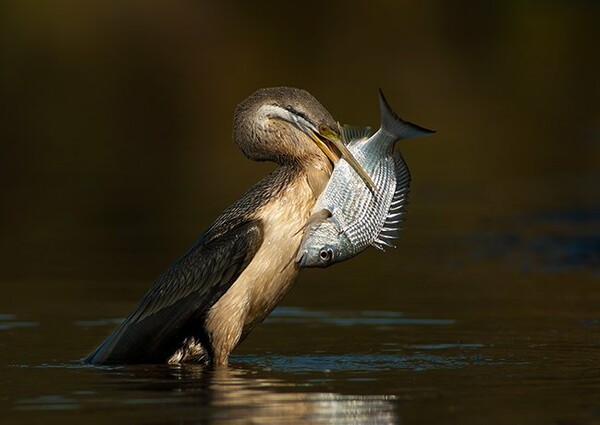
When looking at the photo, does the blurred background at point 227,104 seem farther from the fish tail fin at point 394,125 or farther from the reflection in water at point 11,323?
the fish tail fin at point 394,125

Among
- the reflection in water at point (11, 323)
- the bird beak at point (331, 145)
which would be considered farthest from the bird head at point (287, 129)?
the reflection in water at point (11, 323)

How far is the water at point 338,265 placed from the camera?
9320 millimetres

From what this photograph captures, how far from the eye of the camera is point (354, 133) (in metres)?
10.1

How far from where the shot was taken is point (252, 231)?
10234mm

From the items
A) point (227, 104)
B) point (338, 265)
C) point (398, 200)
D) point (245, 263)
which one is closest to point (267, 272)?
point (245, 263)

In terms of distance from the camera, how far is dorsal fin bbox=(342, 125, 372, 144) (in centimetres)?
1003

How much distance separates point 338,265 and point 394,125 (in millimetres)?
6045

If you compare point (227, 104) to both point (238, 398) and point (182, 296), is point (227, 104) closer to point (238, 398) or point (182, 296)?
point (182, 296)

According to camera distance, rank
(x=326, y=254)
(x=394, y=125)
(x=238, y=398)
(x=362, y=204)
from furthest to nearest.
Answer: (x=326, y=254) → (x=362, y=204) → (x=394, y=125) → (x=238, y=398)

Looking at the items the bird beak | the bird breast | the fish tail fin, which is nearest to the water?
the bird breast

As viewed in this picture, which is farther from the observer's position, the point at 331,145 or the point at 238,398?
the point at 331,145

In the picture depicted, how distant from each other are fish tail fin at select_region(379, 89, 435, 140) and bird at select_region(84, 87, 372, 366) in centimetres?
67

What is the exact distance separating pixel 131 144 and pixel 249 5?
46.2 feet

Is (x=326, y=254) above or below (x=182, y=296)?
above
